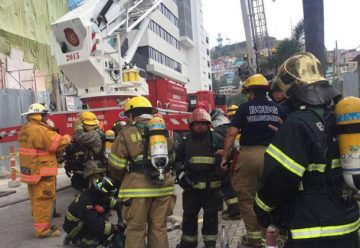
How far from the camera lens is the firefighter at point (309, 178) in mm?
2160

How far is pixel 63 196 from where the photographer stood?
8.76 m

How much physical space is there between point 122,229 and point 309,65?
3.26 m

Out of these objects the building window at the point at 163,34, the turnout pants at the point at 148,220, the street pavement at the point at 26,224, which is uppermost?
the building window at the point at 163,34

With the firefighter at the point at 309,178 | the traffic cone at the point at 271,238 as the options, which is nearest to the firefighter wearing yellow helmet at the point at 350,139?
the firefighter at the point at 309,178

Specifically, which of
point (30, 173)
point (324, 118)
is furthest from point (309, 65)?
point (30, 173)

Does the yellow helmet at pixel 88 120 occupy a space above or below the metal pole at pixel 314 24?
below

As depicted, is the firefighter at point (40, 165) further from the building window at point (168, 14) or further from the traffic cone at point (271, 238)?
the building window at point (168, 14)

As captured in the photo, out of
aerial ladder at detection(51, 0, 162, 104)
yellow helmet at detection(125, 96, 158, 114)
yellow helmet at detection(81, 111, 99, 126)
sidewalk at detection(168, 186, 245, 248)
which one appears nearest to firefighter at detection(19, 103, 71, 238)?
yellow helmet at detection(81, 111, 99, 126)

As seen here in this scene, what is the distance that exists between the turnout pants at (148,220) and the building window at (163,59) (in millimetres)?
32543

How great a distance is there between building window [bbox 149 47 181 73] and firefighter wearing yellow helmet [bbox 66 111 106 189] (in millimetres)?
29797

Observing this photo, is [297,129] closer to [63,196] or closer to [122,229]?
[122,229]

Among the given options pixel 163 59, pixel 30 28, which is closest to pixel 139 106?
pixel 30 28

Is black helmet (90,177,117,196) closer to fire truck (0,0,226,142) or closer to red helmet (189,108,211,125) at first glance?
red helmet (189,108,211,125)

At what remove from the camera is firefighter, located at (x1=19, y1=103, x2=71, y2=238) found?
567 centimetres
